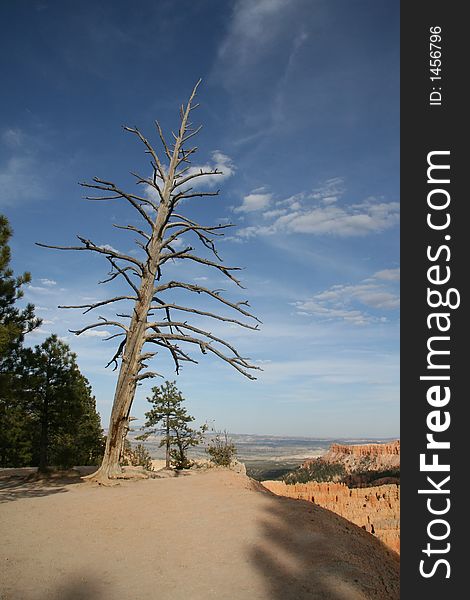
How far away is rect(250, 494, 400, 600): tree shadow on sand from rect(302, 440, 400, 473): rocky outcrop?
296ft

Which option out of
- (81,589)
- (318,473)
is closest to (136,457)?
(81,589)

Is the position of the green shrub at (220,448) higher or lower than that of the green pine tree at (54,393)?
lower

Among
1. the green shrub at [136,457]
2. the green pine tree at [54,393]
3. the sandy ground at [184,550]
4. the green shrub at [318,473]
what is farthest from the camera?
the green shrub at [318,473]

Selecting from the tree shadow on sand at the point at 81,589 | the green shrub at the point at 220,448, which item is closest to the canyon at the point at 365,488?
the green shrub at the point at 220,448

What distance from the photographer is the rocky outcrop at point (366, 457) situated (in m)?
91.2

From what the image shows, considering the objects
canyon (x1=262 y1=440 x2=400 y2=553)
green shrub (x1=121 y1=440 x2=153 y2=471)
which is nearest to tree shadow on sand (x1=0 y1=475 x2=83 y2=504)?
canyon (x1=262 y1=440 x2=400 y2=553)

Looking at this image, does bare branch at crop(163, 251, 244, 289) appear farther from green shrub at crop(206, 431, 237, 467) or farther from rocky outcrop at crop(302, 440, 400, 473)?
rocky outcrop at crop(302, 440, 400, 473)

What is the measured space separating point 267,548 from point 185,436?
3033 centimetres

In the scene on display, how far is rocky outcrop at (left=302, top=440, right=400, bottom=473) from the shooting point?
9119 centimetres

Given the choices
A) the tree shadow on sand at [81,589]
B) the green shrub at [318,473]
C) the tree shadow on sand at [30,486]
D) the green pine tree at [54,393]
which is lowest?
the green shrub at [318,473]

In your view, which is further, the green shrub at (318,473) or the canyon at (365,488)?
the green shrub at (318,473)

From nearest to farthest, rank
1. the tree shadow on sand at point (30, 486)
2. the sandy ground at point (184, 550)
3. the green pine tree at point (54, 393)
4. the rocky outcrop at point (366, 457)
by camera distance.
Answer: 1. the sandy ground at point (184, 550)
2. the tree shadow on sand at point (30, 486)
3. the green pine tree at point (54, 393)
4. the rocky outcrop at point (366, 457)

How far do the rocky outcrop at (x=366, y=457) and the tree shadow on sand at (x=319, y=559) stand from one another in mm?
90146

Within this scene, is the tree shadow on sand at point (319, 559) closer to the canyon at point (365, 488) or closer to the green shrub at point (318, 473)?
the canyon at point (365, 488)
